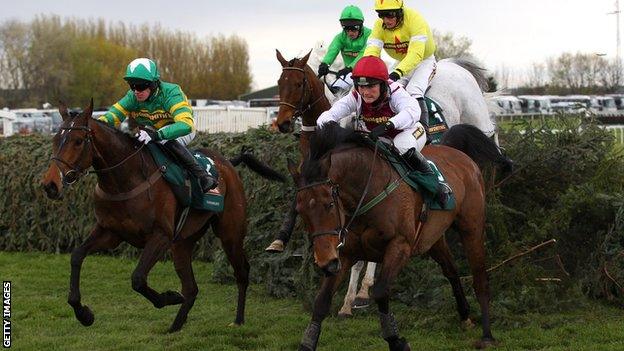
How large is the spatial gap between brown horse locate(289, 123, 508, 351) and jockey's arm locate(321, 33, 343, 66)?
93.0 inches

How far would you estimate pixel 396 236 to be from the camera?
6.21 m

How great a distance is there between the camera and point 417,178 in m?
6.55

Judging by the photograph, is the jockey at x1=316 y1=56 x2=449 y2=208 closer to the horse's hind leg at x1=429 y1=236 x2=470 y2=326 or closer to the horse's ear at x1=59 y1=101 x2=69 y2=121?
the horse's hind leg at x1=429 y1=236 x2=470 y2=326

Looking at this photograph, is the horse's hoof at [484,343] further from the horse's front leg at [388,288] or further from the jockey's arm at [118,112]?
the jockey's arm at [118,112]

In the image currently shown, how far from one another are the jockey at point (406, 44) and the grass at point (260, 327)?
2.08 m

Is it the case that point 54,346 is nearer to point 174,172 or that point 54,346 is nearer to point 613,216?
point 174,172

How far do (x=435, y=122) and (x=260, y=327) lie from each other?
2825 millimetres

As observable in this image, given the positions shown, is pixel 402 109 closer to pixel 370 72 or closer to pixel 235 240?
pixel 370 72

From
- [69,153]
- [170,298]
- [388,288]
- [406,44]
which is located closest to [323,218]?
[388,288]

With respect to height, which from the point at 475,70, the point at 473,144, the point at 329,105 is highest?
the point at 475,70

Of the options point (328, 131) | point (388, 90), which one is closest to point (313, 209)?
point (328, 131)

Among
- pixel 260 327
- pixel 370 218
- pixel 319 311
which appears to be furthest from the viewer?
pixel 260 327

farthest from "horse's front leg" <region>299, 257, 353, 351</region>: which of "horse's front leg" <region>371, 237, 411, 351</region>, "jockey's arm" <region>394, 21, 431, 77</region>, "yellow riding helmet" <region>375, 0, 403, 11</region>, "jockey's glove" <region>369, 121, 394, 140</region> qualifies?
"yellow riding helmet" <region>375, 0, 403, 11</region>

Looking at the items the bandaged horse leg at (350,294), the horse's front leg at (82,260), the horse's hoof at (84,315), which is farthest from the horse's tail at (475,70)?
the horse's hoof at (84,315)
